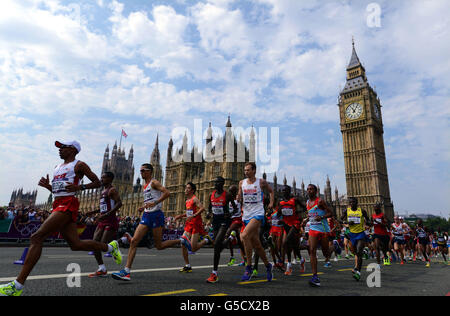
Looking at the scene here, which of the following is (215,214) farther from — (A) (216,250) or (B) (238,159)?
(B) (238,159)

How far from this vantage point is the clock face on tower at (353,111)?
69.0 m

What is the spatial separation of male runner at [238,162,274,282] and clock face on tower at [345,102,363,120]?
72.0m

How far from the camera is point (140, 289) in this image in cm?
414

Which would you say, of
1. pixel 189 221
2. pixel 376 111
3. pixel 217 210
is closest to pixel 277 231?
pixel 217 210

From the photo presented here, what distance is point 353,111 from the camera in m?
70.2

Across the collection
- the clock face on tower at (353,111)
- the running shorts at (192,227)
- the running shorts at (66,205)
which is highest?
the clock face on tower at (353,111)

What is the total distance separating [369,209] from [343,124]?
73.0 ft

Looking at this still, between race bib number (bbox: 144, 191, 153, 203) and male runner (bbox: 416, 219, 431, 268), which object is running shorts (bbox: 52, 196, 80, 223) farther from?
male runner (bbox: 416, 219, 431, 268)

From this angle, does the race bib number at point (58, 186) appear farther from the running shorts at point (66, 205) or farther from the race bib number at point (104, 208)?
the race bib number at point (104, 208)

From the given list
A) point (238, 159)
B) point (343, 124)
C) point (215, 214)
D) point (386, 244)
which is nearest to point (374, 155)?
point (343, 124)

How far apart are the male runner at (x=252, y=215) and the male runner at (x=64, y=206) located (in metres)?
2.68

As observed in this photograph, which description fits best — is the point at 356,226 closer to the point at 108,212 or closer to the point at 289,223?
the point at 289,223

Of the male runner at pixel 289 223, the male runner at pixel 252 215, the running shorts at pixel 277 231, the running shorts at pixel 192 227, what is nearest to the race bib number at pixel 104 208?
the running shorts at pixel 192 227
